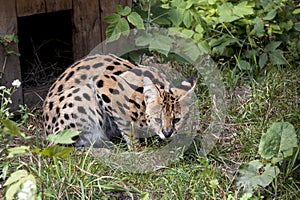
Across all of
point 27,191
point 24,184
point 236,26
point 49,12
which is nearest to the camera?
point 27,191

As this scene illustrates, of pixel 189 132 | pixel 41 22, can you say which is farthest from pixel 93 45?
pixel 189 132

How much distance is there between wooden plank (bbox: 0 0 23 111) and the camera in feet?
17.8

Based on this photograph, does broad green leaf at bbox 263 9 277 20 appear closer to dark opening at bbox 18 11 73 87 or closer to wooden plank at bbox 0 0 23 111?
dark opening at bbox 18 11 73 87

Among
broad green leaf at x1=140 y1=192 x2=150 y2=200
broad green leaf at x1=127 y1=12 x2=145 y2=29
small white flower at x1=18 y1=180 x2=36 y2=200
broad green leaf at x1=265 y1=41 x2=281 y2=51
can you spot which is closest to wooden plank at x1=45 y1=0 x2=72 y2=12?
broad green leaf at x1=127 y1=12 x2=145 y2=29

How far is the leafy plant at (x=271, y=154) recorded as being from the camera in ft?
14.4

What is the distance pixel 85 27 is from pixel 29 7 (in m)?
0.55

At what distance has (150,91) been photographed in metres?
4.99

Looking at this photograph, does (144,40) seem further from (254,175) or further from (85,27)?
(254,175)

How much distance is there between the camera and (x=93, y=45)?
6004mm

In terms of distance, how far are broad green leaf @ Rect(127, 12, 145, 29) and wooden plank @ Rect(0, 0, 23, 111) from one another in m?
0.90

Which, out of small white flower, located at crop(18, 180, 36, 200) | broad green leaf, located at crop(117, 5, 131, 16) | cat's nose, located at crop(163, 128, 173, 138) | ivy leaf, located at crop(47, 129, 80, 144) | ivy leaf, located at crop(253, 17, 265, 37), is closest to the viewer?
small white flower, located at crop(18, 180, 36, 200)

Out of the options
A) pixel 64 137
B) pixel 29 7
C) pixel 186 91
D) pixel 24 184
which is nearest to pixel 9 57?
pixel 29 7

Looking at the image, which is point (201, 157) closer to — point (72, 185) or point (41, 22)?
point (72, 185)

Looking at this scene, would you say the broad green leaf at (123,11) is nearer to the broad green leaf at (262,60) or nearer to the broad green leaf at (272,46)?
the broad green leaf at (262,60)
